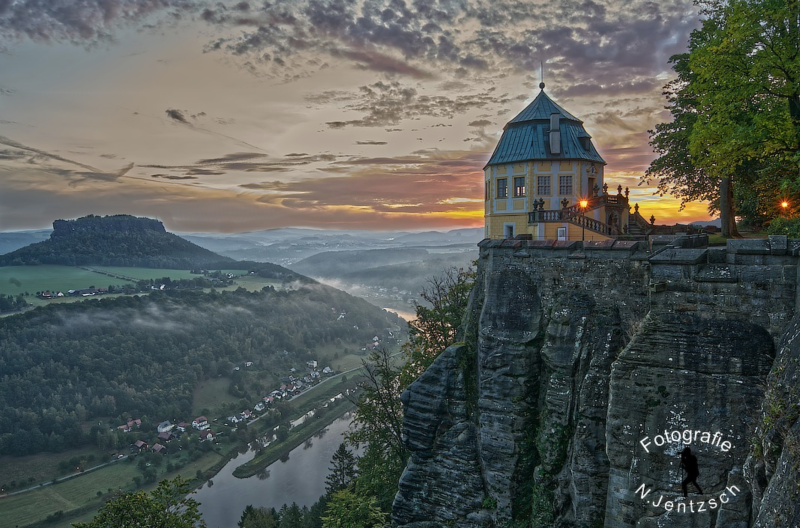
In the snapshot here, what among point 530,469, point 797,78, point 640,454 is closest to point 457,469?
point 530,469

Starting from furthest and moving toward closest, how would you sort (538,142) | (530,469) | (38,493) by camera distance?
(38,493) < (538,142) < (530,469)

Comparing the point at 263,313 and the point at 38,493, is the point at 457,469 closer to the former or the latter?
the point at 38,493

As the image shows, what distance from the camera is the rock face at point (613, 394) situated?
35.3 feet

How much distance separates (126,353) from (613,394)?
142894mm

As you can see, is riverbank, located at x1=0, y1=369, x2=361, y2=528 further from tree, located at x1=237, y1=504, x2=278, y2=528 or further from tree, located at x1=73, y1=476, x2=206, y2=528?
tree, located at x1=73, y1=476, x2=206, y2=528

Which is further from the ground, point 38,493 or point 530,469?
point 530,469

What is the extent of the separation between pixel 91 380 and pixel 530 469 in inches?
5260

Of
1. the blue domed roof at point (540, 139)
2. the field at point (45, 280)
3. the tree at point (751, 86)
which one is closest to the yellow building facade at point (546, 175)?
the blue domed roof at point (540, 139)

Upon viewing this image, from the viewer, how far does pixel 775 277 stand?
10906mm

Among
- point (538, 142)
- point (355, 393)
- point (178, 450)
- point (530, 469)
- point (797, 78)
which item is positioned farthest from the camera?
point (355, 393)

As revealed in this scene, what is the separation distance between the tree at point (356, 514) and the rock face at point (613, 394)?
5.80 m

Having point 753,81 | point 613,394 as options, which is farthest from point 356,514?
point 753,81

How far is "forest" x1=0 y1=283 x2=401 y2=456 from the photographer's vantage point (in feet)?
340

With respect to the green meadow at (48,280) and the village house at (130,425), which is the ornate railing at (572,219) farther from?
the green meadow at (48,280)
